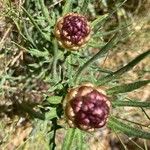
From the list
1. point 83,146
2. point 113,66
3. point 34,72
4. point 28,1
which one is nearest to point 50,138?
point 83,146

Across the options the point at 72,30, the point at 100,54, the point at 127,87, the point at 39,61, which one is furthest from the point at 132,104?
the point at 39,61

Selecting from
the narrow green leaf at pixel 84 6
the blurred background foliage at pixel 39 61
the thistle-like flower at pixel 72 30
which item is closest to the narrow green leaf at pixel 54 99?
the blurred background foliage at pixel 39 61

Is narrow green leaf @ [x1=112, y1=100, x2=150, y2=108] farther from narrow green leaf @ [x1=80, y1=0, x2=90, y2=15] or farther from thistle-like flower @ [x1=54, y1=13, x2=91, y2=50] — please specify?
narrow green leaf @ [x1=80, y1=0, x2=90, y2=15]

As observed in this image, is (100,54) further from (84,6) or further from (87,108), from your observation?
(84,6)

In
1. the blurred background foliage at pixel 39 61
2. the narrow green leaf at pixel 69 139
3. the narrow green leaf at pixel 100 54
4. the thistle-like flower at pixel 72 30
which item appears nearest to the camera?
the narrow green leaf at pixel 100 54

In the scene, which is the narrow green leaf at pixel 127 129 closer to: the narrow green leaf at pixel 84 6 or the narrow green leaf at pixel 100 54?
the narrow green leaf at pixel 100 54
